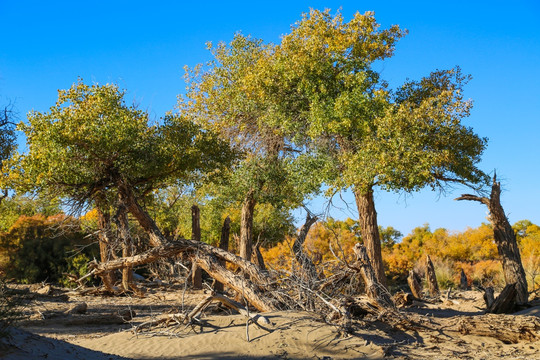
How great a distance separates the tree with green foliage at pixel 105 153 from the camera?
503 inches

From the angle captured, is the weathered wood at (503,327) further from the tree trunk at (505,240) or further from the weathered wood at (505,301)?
the tree trunk at (505,240)

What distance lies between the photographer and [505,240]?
15250 millimetres

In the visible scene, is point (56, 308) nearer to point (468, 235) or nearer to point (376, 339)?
point (376, 339)

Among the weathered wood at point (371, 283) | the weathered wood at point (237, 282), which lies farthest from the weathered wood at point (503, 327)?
the weathered wood at point (237, 282)

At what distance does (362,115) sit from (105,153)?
686cm

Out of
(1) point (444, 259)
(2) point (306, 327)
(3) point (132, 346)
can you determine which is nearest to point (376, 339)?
(2) point (306, 327)

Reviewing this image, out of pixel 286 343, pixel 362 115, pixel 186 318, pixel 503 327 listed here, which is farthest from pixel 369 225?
pixel 186 318

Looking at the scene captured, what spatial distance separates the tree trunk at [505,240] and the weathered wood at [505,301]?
2535 mm

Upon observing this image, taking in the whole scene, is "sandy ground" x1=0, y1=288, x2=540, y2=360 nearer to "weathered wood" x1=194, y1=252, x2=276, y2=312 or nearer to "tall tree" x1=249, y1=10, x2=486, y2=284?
"weathered wood" x1=194, y1=252, x2=276, y2=312

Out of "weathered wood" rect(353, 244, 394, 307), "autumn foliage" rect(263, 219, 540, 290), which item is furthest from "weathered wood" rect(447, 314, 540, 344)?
"autumn foliage" rect(263, 219, 540, 290)

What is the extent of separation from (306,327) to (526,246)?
21367 millimetres

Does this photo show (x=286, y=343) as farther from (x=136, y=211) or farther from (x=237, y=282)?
(x=136, y=211)

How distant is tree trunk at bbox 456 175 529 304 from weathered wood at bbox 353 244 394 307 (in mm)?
6205

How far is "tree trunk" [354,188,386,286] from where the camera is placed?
14.8 meters
